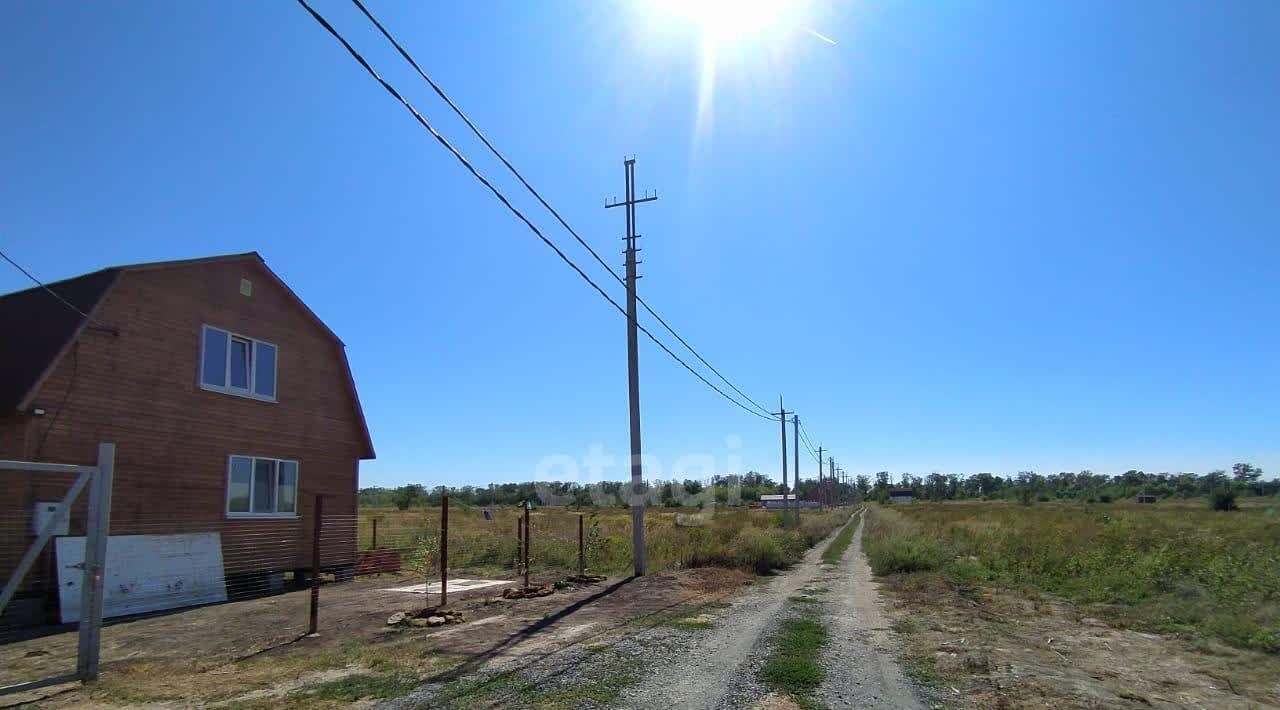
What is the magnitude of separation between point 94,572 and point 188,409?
26.9ft

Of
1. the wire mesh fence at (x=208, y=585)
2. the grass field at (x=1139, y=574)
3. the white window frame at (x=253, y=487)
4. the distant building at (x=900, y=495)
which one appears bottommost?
the distant building at (x=900, y=495)

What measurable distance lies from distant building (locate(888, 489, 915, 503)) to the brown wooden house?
151 metres

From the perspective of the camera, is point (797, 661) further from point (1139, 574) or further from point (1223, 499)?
point (1223, 499)

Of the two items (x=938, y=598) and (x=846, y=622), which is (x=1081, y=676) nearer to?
(x=846, y=622)

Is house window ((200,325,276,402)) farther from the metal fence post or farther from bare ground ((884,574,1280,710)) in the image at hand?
bare ground ((884,574,1280,710))

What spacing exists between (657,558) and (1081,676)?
14.9 m

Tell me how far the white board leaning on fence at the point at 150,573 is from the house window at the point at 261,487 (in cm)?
113

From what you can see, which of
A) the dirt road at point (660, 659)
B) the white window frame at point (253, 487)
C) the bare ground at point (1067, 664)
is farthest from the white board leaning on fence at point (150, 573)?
the bare ground at point (1067, 664)

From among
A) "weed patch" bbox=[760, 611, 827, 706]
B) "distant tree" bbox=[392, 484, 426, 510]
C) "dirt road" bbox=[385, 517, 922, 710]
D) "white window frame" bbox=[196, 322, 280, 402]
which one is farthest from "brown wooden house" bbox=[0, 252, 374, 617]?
"distant tree" bbox=[392, 484, 426, 510]

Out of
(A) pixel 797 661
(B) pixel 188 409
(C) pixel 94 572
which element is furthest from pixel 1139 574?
(B) pixel 188 409

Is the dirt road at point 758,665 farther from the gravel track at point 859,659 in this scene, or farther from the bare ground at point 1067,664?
the bare ground at point 1067,664

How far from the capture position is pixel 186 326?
1519 cm

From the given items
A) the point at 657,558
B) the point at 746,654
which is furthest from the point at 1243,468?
the point at 746,654

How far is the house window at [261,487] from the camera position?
1605cm
